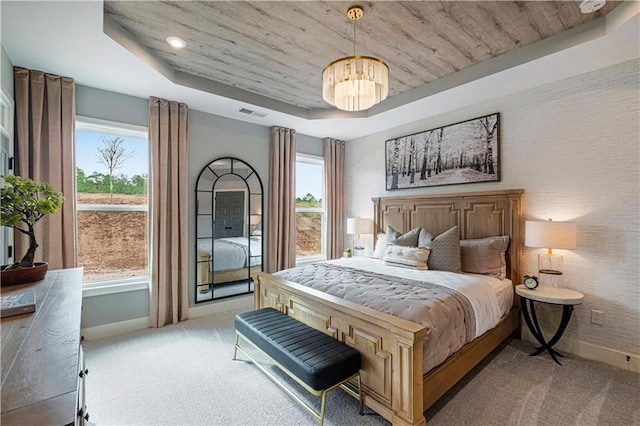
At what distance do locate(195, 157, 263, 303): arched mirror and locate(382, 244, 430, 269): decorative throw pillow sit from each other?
2.02 meters

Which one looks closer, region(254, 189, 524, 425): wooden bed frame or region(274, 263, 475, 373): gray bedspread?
region(254, 189, 524, 425): wooden bed frame

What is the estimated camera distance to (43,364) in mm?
888

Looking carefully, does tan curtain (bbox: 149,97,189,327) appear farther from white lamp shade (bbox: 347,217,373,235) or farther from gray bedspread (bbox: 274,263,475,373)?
white lamp shade (bbox: 347,217,373,235)

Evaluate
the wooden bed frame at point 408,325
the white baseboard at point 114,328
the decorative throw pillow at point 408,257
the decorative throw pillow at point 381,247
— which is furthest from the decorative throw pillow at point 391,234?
the white baseboard at point 114,328

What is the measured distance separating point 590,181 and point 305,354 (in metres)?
3.11

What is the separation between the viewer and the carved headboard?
3.22m

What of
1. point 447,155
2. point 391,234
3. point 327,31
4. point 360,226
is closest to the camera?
point 327,31

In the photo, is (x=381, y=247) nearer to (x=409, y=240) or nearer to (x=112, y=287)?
(x=409, y=240)

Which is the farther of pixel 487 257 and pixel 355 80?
pixel 487 257

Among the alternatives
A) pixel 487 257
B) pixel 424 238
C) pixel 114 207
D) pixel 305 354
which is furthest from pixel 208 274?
pixel 487 257

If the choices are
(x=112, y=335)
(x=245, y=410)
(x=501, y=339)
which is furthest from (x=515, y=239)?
(x=112, y=335)

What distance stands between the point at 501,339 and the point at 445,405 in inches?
48.7

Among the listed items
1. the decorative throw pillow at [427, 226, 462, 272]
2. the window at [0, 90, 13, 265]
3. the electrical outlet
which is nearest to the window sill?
the window at [0, 90, 13, 265]

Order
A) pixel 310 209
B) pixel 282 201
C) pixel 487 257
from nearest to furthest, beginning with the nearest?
pixel 487 257 → pixel 282 201 → pixel 310 209
